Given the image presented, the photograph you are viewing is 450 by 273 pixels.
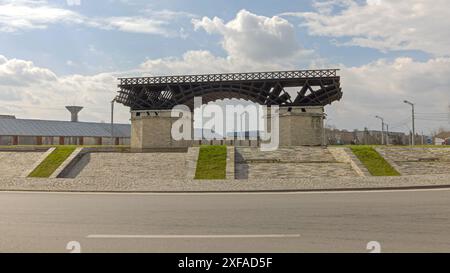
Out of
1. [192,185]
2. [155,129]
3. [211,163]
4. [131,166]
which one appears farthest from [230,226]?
[155,129]

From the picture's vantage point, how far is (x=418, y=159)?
94.0 ft

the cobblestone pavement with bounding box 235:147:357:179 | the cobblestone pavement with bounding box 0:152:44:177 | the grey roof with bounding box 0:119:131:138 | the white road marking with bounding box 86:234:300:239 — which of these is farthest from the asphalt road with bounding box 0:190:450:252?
the grey roof with bounding box 0:119:131:138

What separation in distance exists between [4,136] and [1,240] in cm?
6340

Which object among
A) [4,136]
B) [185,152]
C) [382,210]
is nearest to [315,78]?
[185,152]

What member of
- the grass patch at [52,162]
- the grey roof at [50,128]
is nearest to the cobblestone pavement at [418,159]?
the grass patch at [52,162]

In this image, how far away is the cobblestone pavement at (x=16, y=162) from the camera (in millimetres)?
29047

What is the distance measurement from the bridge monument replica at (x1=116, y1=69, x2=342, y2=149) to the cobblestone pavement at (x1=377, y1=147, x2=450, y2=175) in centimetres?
1346

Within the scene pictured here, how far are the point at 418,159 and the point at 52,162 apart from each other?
27661mm

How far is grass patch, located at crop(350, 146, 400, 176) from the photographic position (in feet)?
84.0

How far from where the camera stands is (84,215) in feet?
33.4

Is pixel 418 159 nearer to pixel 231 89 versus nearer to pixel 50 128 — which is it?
pixel 231 89

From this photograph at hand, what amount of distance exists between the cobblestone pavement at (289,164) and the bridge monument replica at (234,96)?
35.1 feet
